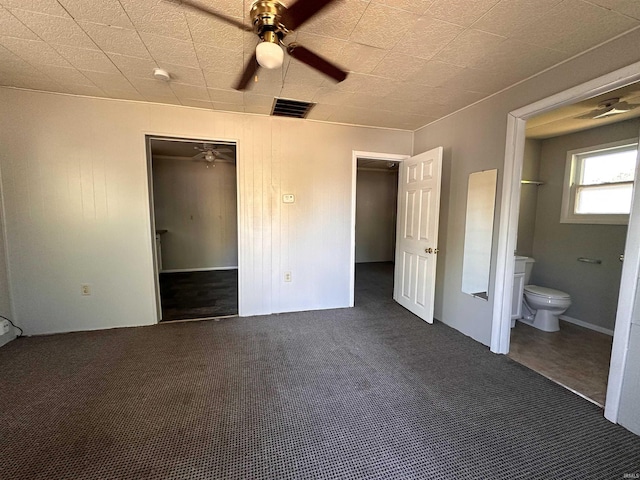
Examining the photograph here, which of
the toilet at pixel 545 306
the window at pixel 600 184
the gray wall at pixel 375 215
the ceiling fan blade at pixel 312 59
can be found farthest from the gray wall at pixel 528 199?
the gray wall at pixel 375 215

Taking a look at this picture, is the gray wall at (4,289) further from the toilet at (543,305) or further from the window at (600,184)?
the window at (600,184)

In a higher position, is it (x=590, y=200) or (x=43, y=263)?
(x=590, y=200)

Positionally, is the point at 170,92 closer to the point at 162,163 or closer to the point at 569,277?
the point at 162,163

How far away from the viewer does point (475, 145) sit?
8.98 ft

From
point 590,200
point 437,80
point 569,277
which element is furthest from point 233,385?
point 590,200

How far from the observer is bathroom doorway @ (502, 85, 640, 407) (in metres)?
2.52

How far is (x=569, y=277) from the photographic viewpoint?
11.0ft

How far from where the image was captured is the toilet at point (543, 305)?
2939 mm

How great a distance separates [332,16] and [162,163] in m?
5.27

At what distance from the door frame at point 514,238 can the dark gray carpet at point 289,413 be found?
25cm

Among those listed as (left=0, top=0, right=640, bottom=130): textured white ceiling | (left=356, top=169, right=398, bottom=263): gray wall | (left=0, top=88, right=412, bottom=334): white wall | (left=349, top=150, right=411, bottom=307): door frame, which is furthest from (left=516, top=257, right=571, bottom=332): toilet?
(left=356, top=169, right=398, bottom=263): gray wall

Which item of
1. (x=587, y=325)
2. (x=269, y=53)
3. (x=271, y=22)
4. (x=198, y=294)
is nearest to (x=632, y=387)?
(x=587, y=325)

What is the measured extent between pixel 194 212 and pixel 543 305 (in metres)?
6.11

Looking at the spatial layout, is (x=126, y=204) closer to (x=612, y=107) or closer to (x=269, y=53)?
(x=269, y=53)
